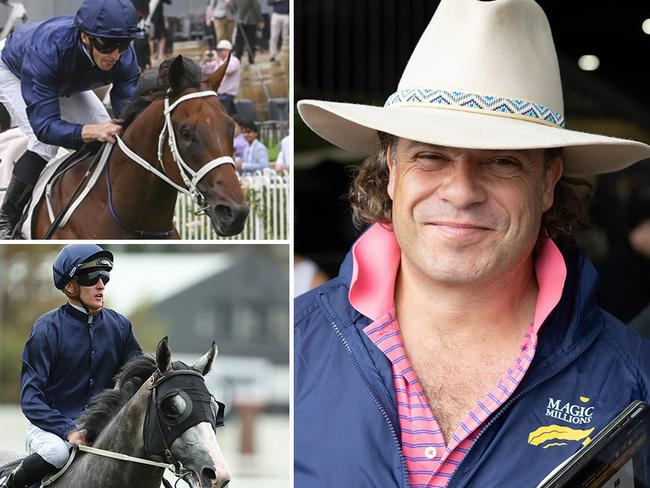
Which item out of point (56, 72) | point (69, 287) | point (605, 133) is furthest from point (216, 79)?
point (605, 133)

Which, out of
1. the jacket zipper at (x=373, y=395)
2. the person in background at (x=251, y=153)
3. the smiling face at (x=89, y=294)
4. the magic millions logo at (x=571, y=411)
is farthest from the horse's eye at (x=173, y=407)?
the magic millions logo at (x=571, y=411)

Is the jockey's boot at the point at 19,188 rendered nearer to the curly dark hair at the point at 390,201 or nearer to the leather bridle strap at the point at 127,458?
the leather bridle strap at the point at 127,458

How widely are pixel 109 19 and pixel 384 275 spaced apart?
82 centimetres

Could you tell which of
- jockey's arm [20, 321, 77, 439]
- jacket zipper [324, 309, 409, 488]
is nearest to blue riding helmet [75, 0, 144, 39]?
jockey's arm [20, 321, 77, 439]

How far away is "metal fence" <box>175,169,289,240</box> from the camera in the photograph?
2.09 meters

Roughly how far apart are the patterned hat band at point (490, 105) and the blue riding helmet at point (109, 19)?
26.8 inches

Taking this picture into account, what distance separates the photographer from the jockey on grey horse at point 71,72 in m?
2.03

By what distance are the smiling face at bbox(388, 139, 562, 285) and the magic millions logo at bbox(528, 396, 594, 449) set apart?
0.28 meters

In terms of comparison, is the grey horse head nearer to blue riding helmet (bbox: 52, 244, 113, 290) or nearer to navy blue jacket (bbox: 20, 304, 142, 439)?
navy blue jacket (bbox: 20, 304, 142, 439)

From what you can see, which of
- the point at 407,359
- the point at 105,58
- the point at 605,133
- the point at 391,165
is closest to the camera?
the point at 407,359

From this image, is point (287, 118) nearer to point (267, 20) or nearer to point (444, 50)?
point (267, 20)

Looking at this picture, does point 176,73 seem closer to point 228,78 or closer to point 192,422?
point 228,78

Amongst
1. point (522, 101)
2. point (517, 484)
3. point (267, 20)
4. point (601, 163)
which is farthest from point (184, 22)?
point (517, 484)

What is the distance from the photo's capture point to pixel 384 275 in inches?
76.7
